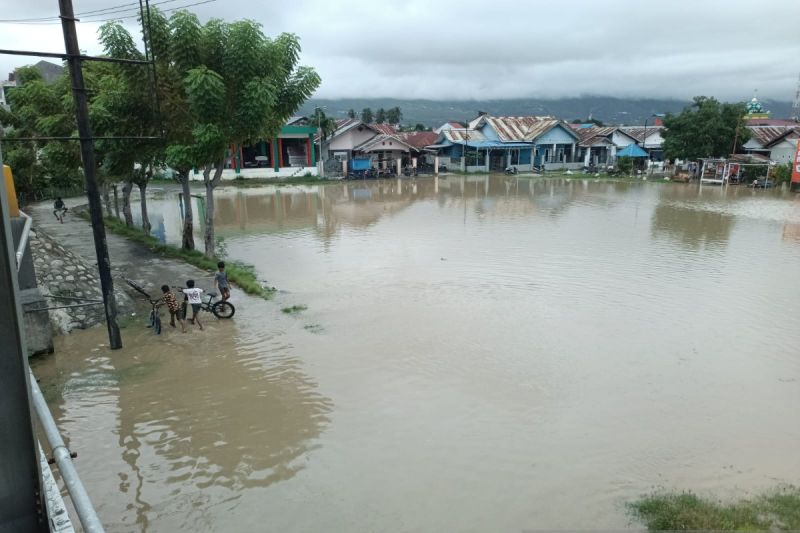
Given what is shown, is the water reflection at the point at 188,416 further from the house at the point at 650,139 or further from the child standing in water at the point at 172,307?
the house at the point at 650,139

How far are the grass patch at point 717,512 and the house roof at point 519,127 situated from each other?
175 feet

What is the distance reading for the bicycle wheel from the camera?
39.8ft

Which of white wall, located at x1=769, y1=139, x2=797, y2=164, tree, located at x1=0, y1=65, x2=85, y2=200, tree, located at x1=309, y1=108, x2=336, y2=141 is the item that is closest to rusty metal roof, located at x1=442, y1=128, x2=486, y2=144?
tree, located at x1=309, y1=108, x2=336, y2=141

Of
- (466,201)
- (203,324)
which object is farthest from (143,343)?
(466,201)

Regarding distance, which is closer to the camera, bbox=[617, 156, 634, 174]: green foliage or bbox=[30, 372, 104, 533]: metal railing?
bbox=[30, 372, 104, 533]: metal railing

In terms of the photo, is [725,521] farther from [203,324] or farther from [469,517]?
[203,324]

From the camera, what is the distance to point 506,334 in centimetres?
1160

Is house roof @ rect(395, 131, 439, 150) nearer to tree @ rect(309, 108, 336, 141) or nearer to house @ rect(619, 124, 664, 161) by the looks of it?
tree @ rect(309, 108, 336, 141)

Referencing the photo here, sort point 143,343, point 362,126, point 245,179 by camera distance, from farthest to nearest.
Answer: point 362,126 < point 245,179 < point 143,343

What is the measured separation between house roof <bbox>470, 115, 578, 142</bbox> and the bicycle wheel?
48.7 m

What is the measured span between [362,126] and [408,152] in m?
5.35

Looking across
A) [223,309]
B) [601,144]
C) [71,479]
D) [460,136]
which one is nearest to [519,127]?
[460,136]

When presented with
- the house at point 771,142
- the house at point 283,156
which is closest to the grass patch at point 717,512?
the house at point 283,156

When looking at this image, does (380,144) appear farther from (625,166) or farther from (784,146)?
(784,146)
